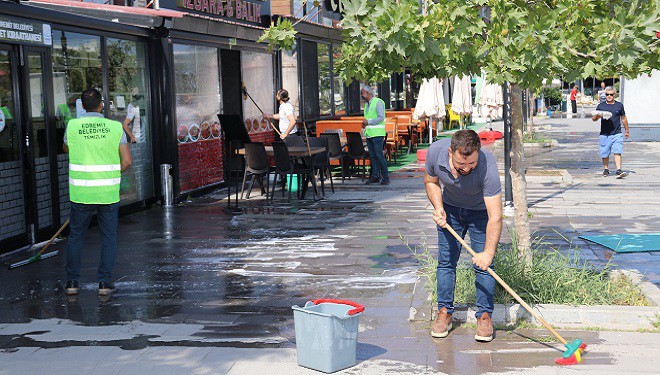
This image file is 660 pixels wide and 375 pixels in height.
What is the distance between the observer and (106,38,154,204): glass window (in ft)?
48.7

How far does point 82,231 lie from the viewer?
9.33 metres

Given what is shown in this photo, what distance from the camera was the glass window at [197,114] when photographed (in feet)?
54.9

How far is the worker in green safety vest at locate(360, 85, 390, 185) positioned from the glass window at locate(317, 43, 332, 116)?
6301 millimetres

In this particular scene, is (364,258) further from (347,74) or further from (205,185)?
(205,185)

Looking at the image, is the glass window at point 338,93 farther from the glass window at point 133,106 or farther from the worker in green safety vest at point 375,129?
the glass window at point 133,106

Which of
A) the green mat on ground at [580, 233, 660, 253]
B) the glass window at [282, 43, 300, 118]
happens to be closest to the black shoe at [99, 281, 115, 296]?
the green mat on ground at [580, 233, 660, 253]

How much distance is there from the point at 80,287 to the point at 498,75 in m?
4.79

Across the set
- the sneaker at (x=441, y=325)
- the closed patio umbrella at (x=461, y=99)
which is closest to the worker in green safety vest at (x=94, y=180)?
the sneaker at (x=441, y=325)

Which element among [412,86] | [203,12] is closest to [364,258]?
[203,12]

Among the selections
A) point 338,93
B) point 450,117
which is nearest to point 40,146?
point 338,93

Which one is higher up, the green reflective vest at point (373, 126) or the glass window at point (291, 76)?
the glass window at point (291, 76)

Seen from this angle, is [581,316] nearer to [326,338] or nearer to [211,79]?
[326,338]

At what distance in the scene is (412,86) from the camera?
36.9m

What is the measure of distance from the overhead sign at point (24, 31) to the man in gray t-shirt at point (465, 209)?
6342mm
